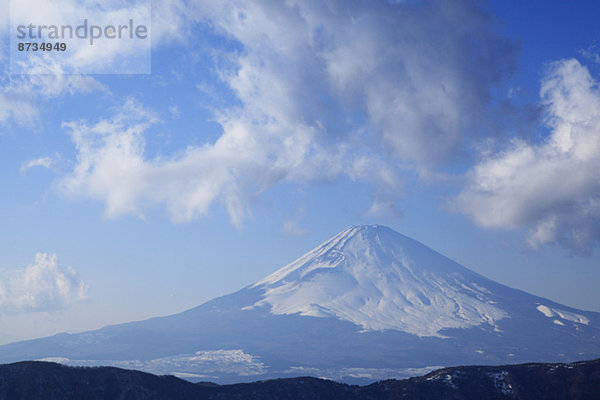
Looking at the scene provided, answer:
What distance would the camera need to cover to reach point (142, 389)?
2793 inches

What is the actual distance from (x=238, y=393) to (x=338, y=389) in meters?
15.5

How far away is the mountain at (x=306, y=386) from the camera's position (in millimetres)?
67812

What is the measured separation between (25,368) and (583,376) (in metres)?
79.8

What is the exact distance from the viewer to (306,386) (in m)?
80.1

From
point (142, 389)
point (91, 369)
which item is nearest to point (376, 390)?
point (142, 389)

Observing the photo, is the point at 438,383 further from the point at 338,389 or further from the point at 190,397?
the point at 190,397

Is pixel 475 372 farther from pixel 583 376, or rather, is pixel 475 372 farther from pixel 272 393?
pixel 272 393

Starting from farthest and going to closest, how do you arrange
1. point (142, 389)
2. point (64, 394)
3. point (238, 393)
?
point (238, 393) < point (142, 389) < point (64, 394)

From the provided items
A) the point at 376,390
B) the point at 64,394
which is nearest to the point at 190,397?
the point at 64,394

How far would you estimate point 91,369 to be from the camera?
2896 inches

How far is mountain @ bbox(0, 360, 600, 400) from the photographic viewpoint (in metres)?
67.8

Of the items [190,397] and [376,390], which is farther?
[376,390]

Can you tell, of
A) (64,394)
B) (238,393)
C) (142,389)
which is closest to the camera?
(64,394)

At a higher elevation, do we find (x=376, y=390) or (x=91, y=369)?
(x=91, y=369)
